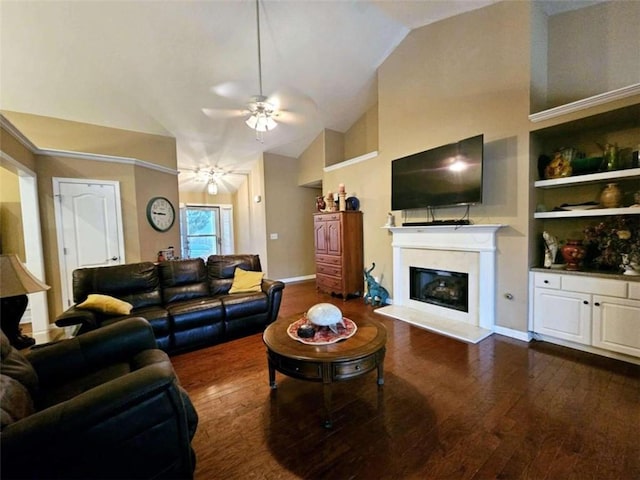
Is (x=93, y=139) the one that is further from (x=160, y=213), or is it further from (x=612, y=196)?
(x=612, y=196)

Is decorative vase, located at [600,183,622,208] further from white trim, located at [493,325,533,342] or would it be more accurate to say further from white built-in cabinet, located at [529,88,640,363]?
white trim, located at [493,325,533,342]

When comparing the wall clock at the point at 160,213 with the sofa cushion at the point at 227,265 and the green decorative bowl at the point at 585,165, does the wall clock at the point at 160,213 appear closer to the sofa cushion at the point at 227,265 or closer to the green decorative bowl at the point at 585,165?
the sofa cushion at the point at 227,265

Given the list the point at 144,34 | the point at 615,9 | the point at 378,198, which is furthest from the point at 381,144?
the point at 144,34

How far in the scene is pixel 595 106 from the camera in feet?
8.20

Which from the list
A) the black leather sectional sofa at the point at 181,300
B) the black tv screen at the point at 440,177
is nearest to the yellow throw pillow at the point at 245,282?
the black leather sectional sofa at the point at 181,300

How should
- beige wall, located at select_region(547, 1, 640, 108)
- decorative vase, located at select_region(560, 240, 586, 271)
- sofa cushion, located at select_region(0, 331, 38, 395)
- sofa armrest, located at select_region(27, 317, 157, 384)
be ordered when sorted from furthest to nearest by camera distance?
decorative vase, located at select_region(560, 240, 586, 271) < beige wall, located at select_region(547, 1, 640, 108) < sofa armrest, located at select_region(27, 317, 157, 384) < sofa cushion, located at select_region(0, 331, 38, 395)

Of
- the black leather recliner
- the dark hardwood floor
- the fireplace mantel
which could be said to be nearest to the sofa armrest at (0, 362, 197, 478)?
the black leather recliner

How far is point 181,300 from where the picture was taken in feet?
10.9

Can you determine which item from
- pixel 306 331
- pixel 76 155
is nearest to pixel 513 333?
pixel 306 331

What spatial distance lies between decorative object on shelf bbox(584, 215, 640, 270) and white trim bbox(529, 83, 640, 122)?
110cm

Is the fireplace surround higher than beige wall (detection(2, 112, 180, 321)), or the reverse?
beige wall (detection(2, 112, 180, 321))

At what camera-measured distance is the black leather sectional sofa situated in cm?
285

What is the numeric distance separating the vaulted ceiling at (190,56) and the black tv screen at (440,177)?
1678 millimetres

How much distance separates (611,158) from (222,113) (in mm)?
5029
